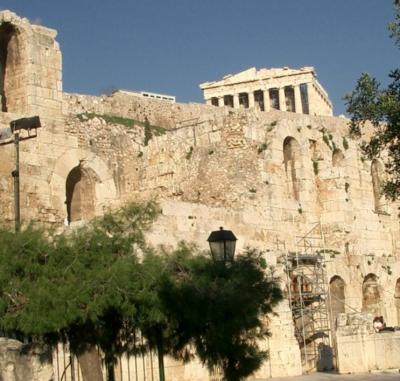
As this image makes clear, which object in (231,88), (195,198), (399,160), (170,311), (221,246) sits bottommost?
(170,311)

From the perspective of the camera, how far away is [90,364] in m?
11.9

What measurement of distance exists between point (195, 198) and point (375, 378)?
848 centimetres

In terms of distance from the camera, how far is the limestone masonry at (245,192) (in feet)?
63.5

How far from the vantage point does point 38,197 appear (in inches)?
742

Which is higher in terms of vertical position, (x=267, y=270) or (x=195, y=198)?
(x=195, y=198)

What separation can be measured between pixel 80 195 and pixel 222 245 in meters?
11.2

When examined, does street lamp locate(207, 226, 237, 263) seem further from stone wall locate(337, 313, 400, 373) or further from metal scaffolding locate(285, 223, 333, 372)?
metal scaffolding locate(285, 223, 333, 372)

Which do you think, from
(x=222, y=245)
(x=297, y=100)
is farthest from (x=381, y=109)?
(x=297, y=100)

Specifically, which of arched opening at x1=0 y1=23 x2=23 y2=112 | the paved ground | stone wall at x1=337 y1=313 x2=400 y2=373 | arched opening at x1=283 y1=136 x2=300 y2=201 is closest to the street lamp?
the paved ground

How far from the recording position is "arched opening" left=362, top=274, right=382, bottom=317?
86.4 ft

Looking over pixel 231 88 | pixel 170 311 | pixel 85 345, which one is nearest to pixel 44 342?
pixel 85 345

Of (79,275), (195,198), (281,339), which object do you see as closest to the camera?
(79,275)

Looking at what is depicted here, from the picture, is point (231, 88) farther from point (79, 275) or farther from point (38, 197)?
point (79, 275)

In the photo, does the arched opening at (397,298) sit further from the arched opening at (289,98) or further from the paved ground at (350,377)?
the arched opening at (289,98)
